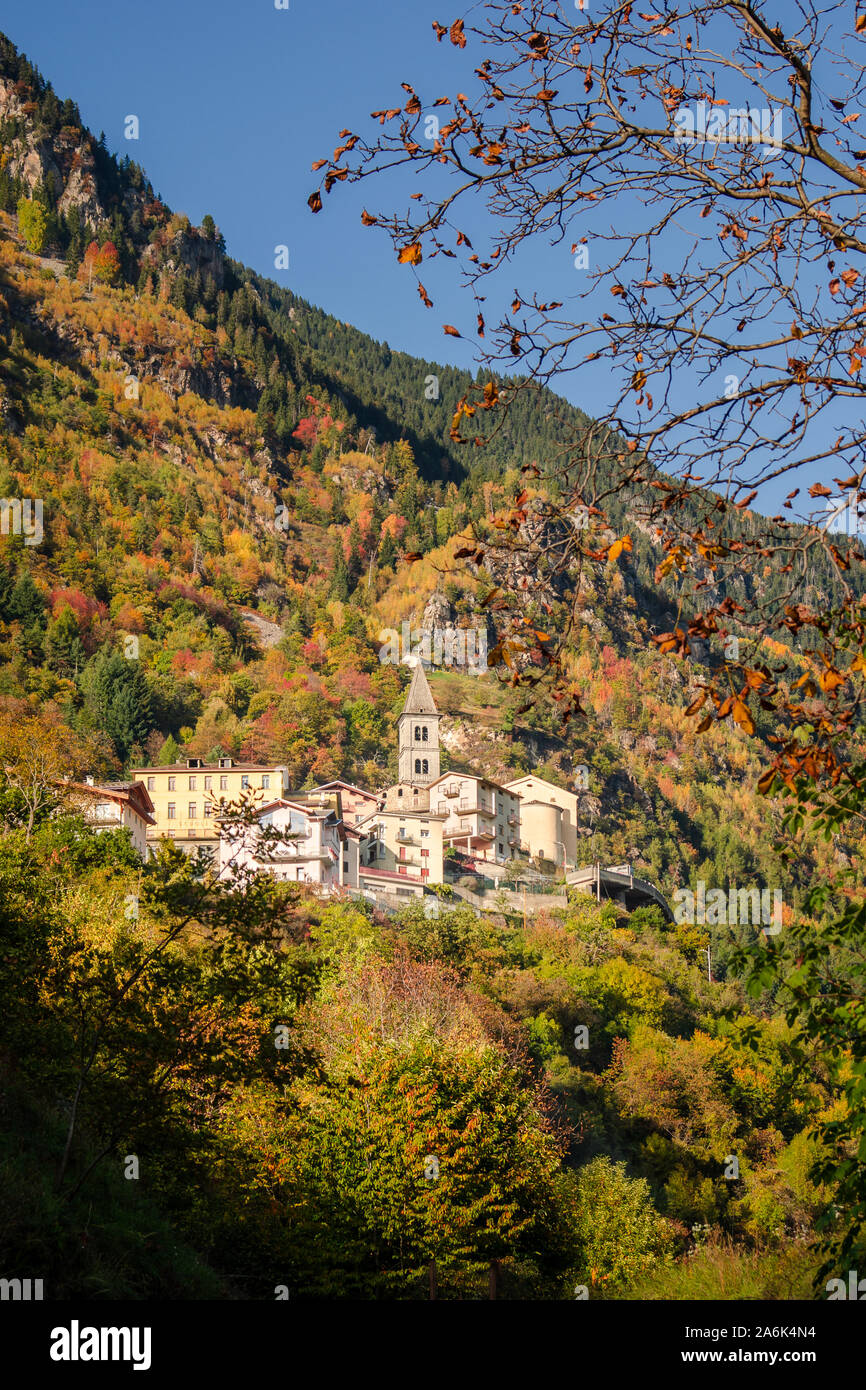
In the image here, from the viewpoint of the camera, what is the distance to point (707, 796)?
192 meters

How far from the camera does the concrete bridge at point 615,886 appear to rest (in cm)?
8588

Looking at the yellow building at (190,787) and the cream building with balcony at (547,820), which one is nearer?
the yellow building at (190,787)

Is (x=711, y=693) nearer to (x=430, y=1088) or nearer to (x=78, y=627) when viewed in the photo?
(x=430, y=1088)

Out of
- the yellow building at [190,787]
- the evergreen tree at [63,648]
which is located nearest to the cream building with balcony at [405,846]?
the yellow building at [190,787]

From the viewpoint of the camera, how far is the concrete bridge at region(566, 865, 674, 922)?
85875mm

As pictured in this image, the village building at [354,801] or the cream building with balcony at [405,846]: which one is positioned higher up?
the village building at [354,801]

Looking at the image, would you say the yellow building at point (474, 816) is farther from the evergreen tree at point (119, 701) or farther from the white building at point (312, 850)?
the evergreen tree at point (119, 701)

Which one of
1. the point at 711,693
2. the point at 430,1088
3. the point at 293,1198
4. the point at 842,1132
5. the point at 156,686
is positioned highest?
the point at 156,686

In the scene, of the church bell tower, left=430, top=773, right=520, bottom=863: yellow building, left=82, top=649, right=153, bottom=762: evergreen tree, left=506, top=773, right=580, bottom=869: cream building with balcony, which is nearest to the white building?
left=430, top=773, right=520, bottom=863: yellow building

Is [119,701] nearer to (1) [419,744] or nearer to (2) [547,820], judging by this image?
(1) [419,744]

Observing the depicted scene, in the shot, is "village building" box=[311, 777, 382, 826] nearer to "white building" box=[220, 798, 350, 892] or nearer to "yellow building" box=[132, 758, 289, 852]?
"yellow building" box=[132, 758, 289, 852]

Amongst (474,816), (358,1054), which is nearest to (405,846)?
(474,816)
